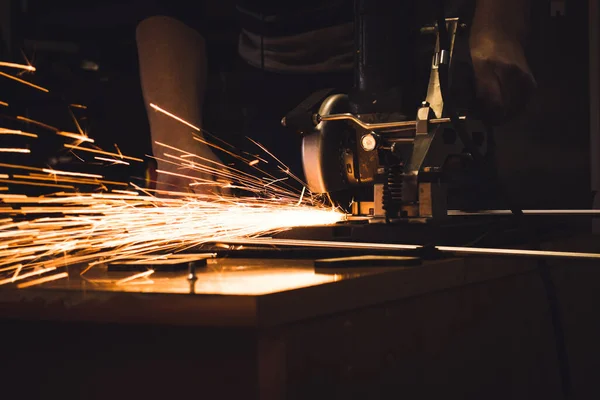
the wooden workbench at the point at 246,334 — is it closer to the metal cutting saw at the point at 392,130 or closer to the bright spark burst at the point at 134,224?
the bright spark burst at the point at 134,224

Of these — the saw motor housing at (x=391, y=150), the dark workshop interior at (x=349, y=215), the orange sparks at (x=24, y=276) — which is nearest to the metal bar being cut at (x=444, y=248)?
the dark workshop interior at (x=349, y=215)

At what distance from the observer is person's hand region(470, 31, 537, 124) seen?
1.57 metres

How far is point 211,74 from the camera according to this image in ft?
9.97

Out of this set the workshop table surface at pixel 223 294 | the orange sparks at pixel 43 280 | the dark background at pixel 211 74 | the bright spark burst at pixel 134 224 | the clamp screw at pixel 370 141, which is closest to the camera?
the workshop table surface at pixel 223 294

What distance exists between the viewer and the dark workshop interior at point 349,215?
0.90m

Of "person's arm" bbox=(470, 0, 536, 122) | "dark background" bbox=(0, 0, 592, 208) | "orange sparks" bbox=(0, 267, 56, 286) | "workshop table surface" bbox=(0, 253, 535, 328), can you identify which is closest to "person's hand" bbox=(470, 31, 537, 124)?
"person's arm" bbox=(470, 0, 536, 122)

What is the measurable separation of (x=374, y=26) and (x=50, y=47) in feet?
6.80

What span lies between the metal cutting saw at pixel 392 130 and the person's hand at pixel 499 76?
4 centimetres

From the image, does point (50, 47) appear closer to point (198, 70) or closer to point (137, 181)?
point (137, 181)

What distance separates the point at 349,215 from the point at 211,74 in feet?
4.94

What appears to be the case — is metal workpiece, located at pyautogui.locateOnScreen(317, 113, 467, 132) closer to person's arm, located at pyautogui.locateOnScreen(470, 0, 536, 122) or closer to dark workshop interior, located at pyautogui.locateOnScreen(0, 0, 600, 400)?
dark workshop interior, located at pyautogui.locateOnScreen(0, 0, 600, 400)

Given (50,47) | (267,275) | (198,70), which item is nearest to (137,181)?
(50,47)

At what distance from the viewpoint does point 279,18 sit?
7.82 feet

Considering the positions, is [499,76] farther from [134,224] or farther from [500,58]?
[134,224]
